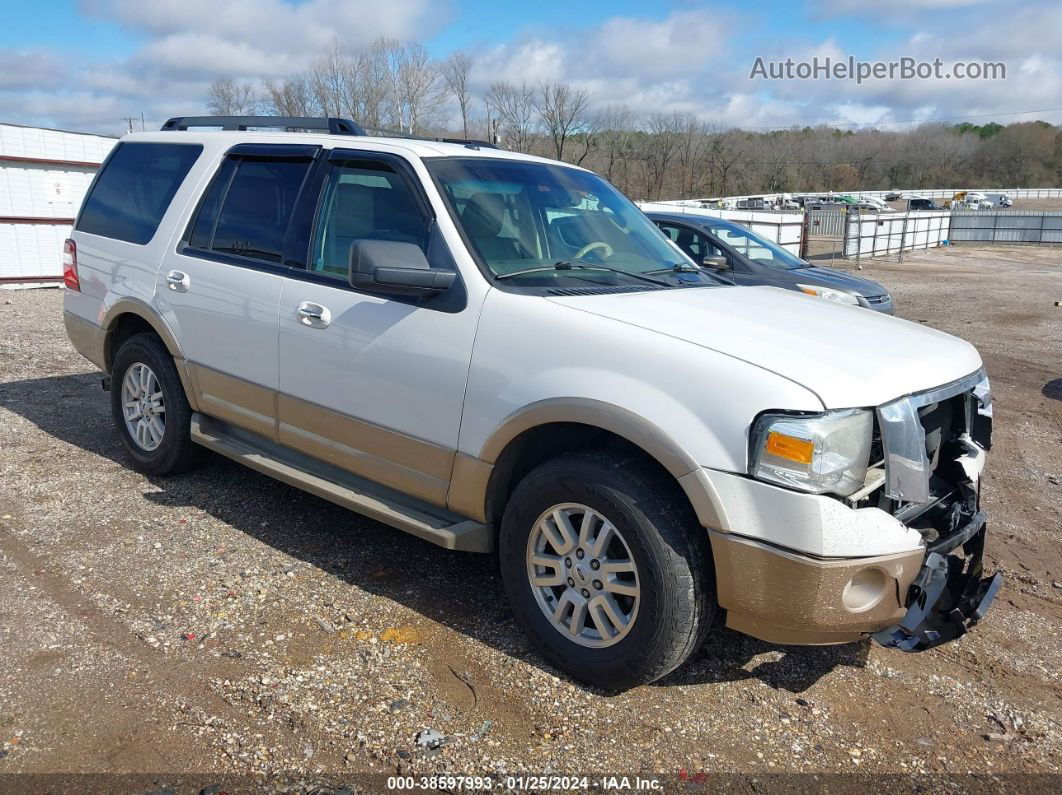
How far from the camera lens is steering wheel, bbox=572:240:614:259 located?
13.2 ft

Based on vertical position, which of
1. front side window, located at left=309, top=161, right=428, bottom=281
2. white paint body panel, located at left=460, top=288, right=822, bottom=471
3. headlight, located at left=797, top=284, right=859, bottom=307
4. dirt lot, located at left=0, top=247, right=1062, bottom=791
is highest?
front side window, located at left=309, top=161, right=428, bottom=281

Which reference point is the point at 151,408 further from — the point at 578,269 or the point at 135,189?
the point at 578,269

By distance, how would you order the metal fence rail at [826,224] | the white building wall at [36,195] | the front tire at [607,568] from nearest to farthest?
1. the front tire at [607,568]
2. the white building wall at [36,195]
3. the metal fence rail at [826,224]

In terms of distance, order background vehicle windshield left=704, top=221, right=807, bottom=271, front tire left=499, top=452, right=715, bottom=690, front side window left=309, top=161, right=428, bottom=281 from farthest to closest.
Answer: background vehicle windshield left=704, top=221, right=807, bottom=271, front side window left=309, top=161, right=428, bottom=281, front tire left=499, top=452, right=715, bottom=690

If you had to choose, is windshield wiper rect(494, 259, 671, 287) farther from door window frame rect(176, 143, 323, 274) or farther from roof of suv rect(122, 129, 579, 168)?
door window frame rect(176, 143, 323, 274)

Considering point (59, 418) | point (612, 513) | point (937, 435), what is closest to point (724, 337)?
point (612, 513)

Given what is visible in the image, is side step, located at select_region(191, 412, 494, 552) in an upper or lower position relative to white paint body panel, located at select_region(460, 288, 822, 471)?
lower

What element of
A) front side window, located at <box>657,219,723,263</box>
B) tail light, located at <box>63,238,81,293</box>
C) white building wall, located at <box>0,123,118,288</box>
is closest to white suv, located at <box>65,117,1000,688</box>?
tail light, located at <box>63,238,81,293</box>

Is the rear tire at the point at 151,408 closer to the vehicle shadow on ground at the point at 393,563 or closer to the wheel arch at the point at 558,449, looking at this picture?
the vehicle shadow on ground at the point at 393,563

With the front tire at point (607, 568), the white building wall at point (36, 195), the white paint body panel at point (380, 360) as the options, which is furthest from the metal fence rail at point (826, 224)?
the front tire at point (607, 568)

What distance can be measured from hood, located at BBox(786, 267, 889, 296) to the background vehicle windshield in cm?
19

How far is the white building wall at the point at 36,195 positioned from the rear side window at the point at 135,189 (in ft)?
36.3

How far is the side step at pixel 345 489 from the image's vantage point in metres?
3.62

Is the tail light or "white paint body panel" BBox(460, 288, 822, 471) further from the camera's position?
the tail light
